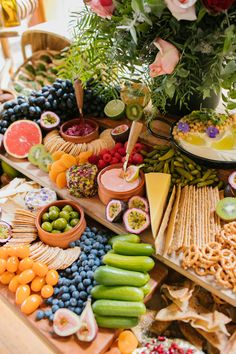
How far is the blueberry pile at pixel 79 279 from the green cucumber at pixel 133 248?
0.40 ft

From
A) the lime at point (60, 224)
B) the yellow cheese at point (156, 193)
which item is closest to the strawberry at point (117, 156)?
the yellow cheese at point (156, 193)

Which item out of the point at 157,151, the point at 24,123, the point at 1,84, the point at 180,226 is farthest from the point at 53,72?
the point at 180,226

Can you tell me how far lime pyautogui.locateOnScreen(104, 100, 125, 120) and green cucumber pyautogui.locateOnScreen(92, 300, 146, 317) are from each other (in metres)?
1.17

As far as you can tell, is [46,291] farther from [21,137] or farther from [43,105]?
[43,105]

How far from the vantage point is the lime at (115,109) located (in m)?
2.12

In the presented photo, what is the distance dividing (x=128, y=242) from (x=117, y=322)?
335 millimetres

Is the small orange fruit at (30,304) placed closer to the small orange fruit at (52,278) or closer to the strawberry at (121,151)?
the small orange fruit at (52,278)

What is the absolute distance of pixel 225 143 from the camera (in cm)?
163

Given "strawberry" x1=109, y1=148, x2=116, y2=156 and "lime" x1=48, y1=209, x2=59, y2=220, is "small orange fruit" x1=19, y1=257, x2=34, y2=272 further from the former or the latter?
"strawberry" x1=109, y1=148, x2=116, y2=156

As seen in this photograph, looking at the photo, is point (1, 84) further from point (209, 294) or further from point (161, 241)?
point (209, 294)

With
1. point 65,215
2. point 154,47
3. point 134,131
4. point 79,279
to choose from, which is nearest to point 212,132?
point 134,131

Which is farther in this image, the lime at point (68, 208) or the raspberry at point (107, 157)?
the raspberry at point (107, 157)

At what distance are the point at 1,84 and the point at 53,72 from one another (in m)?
0.48

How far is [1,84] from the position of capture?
9.85 feet
